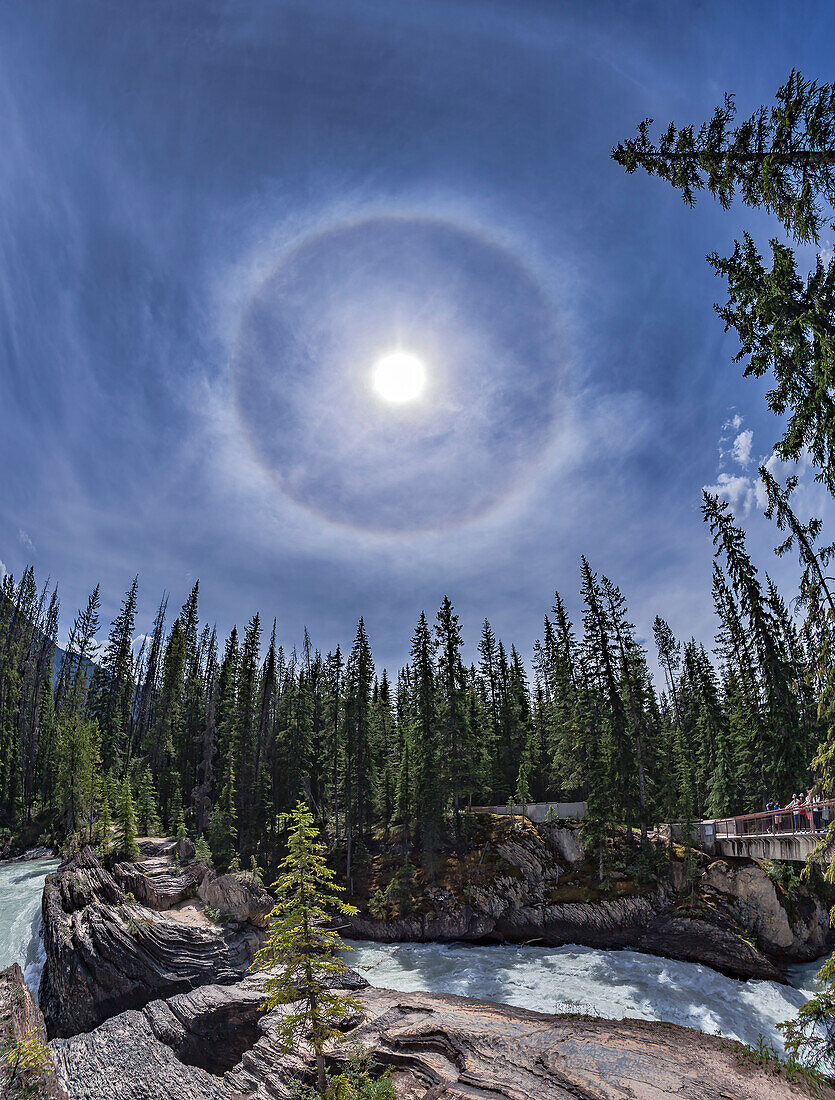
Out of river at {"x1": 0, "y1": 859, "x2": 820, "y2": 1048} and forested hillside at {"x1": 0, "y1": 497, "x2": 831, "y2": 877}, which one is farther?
forested hillside at {"x1": 0, "y1": 497, "x2": 831, "y2": 877}

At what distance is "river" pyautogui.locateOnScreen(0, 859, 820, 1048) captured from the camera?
2016 cm

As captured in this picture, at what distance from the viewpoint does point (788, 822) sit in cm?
2644

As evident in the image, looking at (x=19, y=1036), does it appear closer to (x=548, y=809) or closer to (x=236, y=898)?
(x=236, y=898)

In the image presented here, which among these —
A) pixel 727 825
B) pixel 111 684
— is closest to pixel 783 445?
pixel 727 825

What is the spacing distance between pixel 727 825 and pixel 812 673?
28.1 metres

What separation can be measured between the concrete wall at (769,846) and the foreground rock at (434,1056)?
1434 centimetres

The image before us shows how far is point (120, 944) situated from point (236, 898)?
889 cm

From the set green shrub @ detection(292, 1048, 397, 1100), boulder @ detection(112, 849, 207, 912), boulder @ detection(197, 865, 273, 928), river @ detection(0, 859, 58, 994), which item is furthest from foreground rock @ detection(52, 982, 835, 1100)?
boulder @ detection(112, 849, 207, 912)

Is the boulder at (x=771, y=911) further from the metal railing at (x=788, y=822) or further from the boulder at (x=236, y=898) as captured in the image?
the boulder at (x=236, y=898)

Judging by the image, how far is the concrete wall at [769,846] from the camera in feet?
83.7

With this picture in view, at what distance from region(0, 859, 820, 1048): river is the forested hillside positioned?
7.77 m

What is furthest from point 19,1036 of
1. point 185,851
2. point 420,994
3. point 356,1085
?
point 185,851

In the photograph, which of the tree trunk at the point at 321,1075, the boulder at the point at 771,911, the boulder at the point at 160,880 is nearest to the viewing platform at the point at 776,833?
the boulder at the point at 771,911

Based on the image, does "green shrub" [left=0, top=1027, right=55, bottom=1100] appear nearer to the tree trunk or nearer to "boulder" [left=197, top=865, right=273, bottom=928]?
the tree trunk
